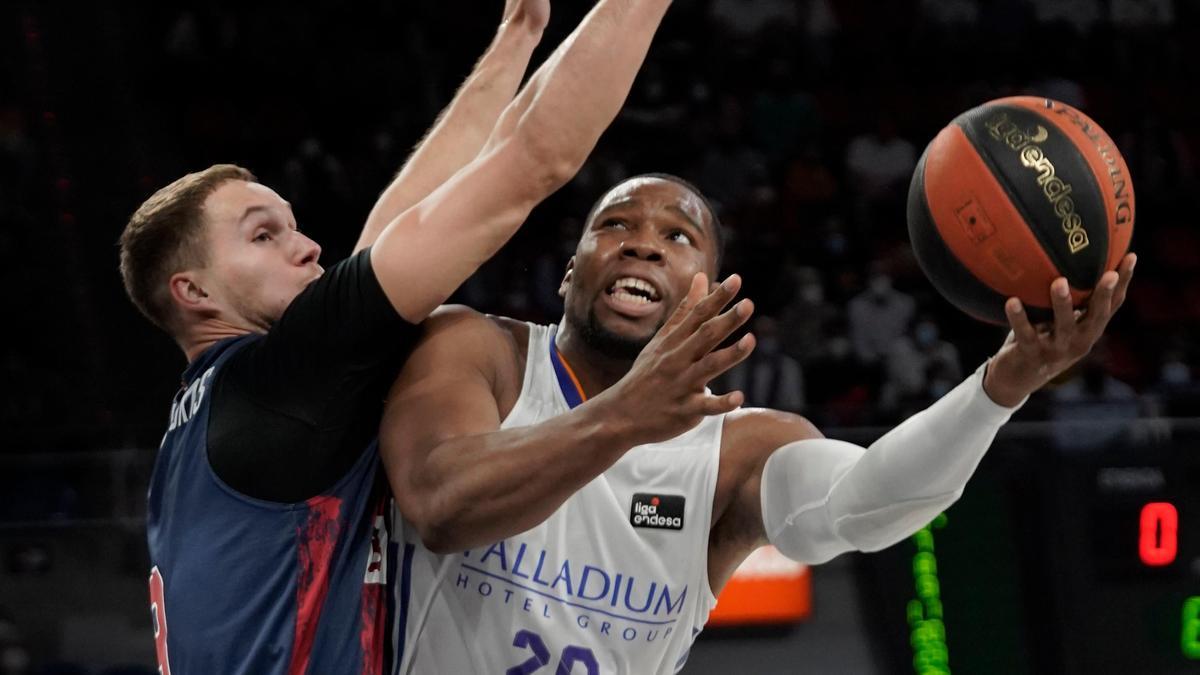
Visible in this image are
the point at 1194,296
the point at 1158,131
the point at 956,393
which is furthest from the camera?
the point at 1158,131

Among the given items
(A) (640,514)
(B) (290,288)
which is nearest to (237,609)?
(B) (290,288)

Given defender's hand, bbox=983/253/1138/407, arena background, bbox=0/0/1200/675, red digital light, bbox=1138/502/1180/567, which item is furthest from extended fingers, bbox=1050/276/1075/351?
red digital light, bbox=1138/502/1180/567

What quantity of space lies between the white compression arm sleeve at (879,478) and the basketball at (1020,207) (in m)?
0.17

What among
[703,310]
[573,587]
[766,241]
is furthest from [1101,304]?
[766,241]

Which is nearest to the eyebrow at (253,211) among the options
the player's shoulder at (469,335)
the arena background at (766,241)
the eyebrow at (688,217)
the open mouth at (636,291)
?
the player's shoulder at (469,335)

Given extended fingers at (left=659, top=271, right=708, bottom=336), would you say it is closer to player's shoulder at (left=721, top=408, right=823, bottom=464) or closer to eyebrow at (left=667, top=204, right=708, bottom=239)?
player's shoulder at (left=721, top=408, right=823, bottom=464)

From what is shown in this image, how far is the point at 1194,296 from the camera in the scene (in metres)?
10.1

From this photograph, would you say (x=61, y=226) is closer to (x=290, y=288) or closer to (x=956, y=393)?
(x=290, y=288)

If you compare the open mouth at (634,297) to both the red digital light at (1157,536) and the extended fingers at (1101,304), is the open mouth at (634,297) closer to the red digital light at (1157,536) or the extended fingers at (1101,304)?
the extended fingers at (1101,304)

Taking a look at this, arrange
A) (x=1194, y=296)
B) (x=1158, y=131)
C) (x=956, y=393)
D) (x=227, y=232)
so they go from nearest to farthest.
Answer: (x=956, y=393)
(x=227, y=232)
(x=1194, y=296)
(x=1158, y=131)

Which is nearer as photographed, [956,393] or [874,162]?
[956,393]

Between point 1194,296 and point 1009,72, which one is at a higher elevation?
point 1009,72

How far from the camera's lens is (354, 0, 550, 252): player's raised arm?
3.21 metres

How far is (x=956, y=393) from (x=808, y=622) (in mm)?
3778
